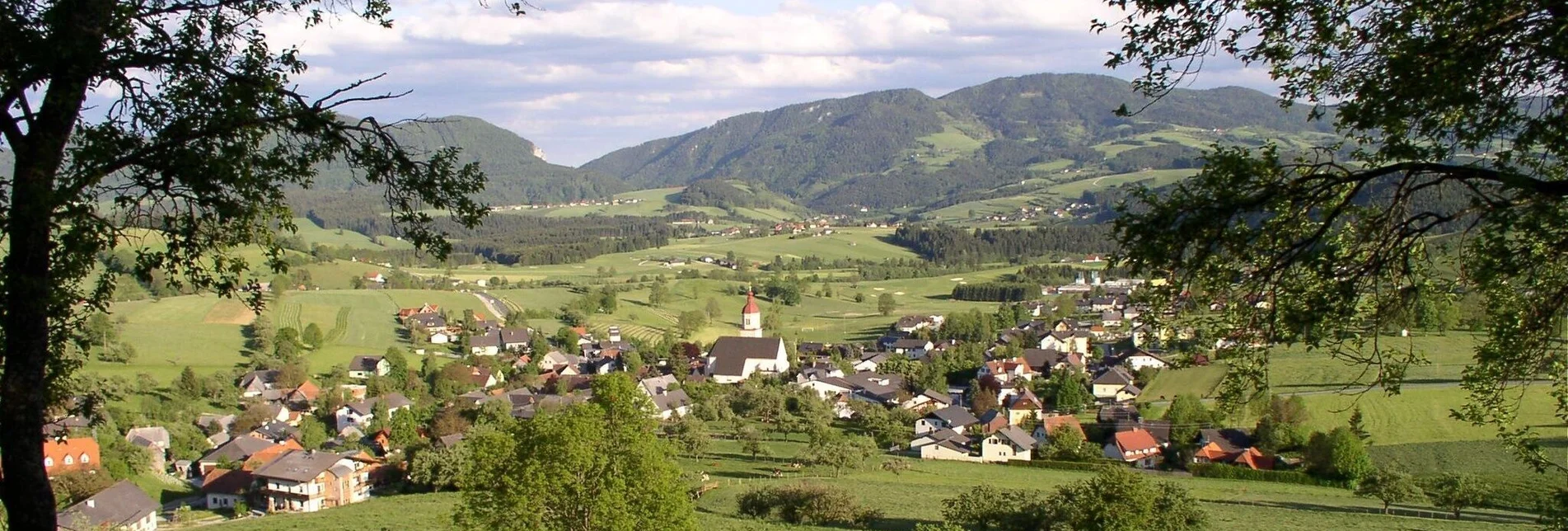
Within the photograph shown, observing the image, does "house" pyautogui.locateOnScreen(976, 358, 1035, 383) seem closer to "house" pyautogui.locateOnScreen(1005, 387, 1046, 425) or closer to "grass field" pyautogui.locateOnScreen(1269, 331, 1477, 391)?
"house" pyautogui.locateOnScreen(1005, 387, 1046, 425)

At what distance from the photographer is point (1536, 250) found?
199 inches

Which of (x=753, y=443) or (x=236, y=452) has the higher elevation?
(x=236, y=452)

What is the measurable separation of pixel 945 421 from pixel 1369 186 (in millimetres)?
40731

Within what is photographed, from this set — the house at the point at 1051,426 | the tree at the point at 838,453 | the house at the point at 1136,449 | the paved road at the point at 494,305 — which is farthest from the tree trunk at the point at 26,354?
the paved road at the point at 494,305

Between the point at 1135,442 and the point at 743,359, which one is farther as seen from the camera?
the point at 743,359

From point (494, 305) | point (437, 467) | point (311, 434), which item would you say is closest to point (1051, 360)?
point (437, 467)

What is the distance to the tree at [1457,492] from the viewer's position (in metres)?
28.1

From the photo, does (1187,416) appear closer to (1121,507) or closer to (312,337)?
(1121,507)

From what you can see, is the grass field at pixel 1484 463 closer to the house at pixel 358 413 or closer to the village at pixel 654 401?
the village at pixel 654 401

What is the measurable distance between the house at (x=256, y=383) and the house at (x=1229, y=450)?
4084 centimetres

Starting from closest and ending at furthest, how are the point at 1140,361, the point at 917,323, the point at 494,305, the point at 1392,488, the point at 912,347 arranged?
the point at 1392,488, the point at 1140,361, the point at 912,347, the point at 917,323, the point at 494,305

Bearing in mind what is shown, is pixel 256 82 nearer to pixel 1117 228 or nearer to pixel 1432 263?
pixel 1117 228

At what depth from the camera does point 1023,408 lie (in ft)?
154

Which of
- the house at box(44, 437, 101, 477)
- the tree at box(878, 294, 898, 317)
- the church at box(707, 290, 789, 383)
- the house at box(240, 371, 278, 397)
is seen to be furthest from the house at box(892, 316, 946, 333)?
the house at box(44, 437, 101, 477)
